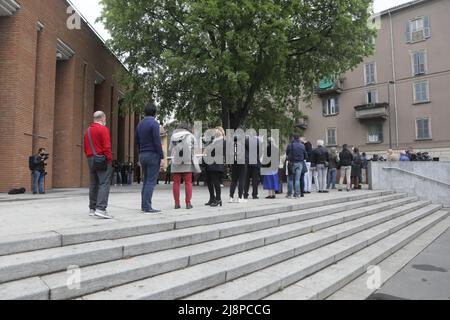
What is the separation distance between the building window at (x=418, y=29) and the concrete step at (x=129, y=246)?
101 ft

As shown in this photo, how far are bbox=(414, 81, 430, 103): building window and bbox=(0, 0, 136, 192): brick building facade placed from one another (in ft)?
86.5

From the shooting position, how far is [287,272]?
16.2 ft

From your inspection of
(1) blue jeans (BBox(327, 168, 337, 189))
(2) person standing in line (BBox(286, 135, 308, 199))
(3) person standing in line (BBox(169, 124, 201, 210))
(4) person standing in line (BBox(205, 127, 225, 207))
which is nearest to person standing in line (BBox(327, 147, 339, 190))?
(1) blue jeans (BBox(327, 168, 337, 189))

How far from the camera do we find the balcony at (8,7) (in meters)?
12.5

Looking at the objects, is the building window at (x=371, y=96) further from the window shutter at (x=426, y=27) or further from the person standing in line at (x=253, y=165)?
the person standing in line at (x=253, y=165)

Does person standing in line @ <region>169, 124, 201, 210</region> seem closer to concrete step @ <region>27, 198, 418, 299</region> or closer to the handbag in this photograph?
the handbag

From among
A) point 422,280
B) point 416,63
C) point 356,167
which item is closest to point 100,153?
point 422,280

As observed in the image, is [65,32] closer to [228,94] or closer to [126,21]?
[126,21]

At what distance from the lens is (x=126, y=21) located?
53.5 feet

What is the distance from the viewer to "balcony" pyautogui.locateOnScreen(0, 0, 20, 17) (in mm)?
12547

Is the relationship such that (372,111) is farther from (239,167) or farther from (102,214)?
Answer: (102,214)

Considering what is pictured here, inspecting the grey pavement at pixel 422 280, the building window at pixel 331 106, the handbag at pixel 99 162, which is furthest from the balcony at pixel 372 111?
the handbag at pixel 99 162

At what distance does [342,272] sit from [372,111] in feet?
102

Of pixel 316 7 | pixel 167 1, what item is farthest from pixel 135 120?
pixel 316 7
